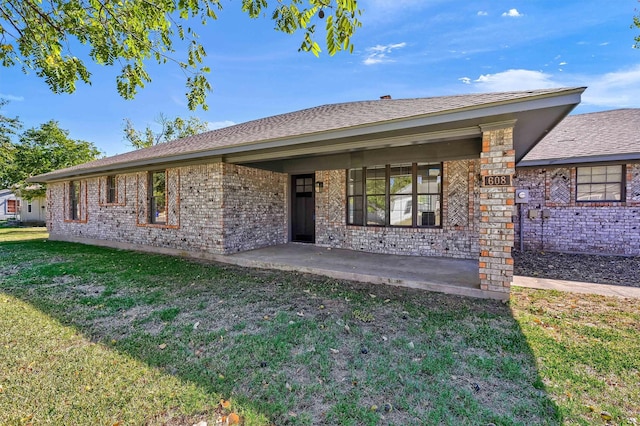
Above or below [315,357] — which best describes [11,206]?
above

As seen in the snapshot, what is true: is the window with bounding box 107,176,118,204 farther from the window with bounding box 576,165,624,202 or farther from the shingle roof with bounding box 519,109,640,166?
the window with bounding box 576,165,624,202

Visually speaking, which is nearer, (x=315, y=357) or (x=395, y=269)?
(x=315, y=357)

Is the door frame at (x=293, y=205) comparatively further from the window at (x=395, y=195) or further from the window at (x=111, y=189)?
the window at (x=111, y=189)

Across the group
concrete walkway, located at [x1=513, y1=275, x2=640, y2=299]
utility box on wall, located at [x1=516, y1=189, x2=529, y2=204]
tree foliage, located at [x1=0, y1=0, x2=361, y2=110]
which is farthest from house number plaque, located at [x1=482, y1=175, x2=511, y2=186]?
utility box on wall, located at [x1=516, y1=189, x2=529, y2=204]

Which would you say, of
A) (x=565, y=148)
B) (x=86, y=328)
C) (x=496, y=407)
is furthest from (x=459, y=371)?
(x=565, y=148)

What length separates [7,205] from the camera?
29.3 metres

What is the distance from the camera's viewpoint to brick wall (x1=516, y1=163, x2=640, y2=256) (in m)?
7.20

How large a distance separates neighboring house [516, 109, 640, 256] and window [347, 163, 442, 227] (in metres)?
3.05

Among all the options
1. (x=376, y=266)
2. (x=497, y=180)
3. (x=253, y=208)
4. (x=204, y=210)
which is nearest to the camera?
(x=497, y=180)

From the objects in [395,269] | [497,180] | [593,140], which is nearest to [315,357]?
[395,269]

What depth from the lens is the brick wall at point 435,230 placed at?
6562 millimetres

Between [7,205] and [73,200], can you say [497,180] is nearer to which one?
[73,200]

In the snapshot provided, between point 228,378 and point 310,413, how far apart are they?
2.65ft

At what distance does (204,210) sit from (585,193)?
10375 mm
